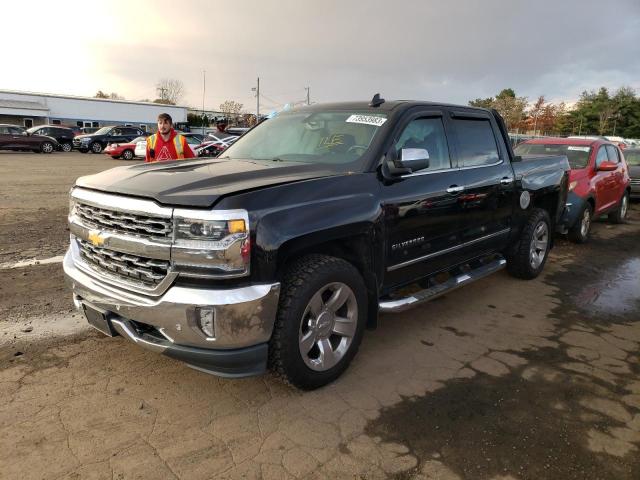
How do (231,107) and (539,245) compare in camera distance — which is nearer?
(539,245)

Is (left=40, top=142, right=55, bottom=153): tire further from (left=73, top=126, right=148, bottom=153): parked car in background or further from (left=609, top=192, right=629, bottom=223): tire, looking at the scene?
(left=609, top=192, right=629, bottom=223): tire

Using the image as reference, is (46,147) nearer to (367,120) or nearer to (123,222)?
(367,120)

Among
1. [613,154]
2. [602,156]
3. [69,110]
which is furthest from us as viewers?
[69,110]

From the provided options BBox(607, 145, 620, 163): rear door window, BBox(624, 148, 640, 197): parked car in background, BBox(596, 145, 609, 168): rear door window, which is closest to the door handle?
BBox(596, 145, 609, 168): rear door window

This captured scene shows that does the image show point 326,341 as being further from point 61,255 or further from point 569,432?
point 61,255

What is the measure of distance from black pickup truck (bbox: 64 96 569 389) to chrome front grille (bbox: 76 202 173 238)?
12mm

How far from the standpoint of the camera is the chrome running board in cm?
360

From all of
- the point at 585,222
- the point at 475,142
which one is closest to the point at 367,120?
the point at 475,142

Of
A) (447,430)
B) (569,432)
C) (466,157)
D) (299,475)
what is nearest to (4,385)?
(299,475)

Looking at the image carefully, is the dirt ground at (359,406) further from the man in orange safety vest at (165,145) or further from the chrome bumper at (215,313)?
the man in orange safety vest at (165,145)

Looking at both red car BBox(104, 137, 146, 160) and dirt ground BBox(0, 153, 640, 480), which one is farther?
red car BBox(104, 137, 146, 160)

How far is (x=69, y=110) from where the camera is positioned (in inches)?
2074

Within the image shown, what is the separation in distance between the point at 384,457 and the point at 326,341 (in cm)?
84

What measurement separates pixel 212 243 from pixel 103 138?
101 ft
